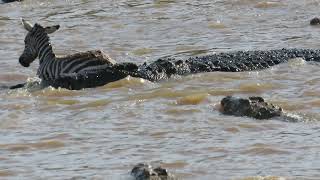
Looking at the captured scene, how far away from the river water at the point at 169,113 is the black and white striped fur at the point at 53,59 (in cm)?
37

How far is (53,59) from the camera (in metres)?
13.4

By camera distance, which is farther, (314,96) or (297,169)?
(314,96)

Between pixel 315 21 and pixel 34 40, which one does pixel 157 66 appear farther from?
pixel 315 21

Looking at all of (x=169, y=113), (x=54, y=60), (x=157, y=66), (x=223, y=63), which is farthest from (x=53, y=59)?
(x=169, y=113)

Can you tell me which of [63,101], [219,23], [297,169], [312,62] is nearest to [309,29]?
[219,23]

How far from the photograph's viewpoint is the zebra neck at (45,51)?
13.6 meters

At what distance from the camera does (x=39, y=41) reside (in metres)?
13.9

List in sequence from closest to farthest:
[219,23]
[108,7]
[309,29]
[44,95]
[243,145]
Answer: [243,145], [44,95], [309,29], [219,23], [108,7]

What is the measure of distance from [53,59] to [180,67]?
5.77 ft

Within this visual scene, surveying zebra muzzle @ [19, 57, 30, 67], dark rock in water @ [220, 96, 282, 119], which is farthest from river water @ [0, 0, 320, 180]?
zebra muzzle @ [19, 57, 30, 67]

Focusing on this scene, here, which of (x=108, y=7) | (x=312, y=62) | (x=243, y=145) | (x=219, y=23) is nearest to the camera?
(x=243, y=145)

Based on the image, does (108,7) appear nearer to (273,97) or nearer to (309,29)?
(309,29)

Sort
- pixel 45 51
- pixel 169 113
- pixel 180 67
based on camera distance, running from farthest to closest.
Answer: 1. pixel 45 51
2. pixel 180 67
3. pixel 169 113

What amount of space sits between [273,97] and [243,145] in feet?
8.68
